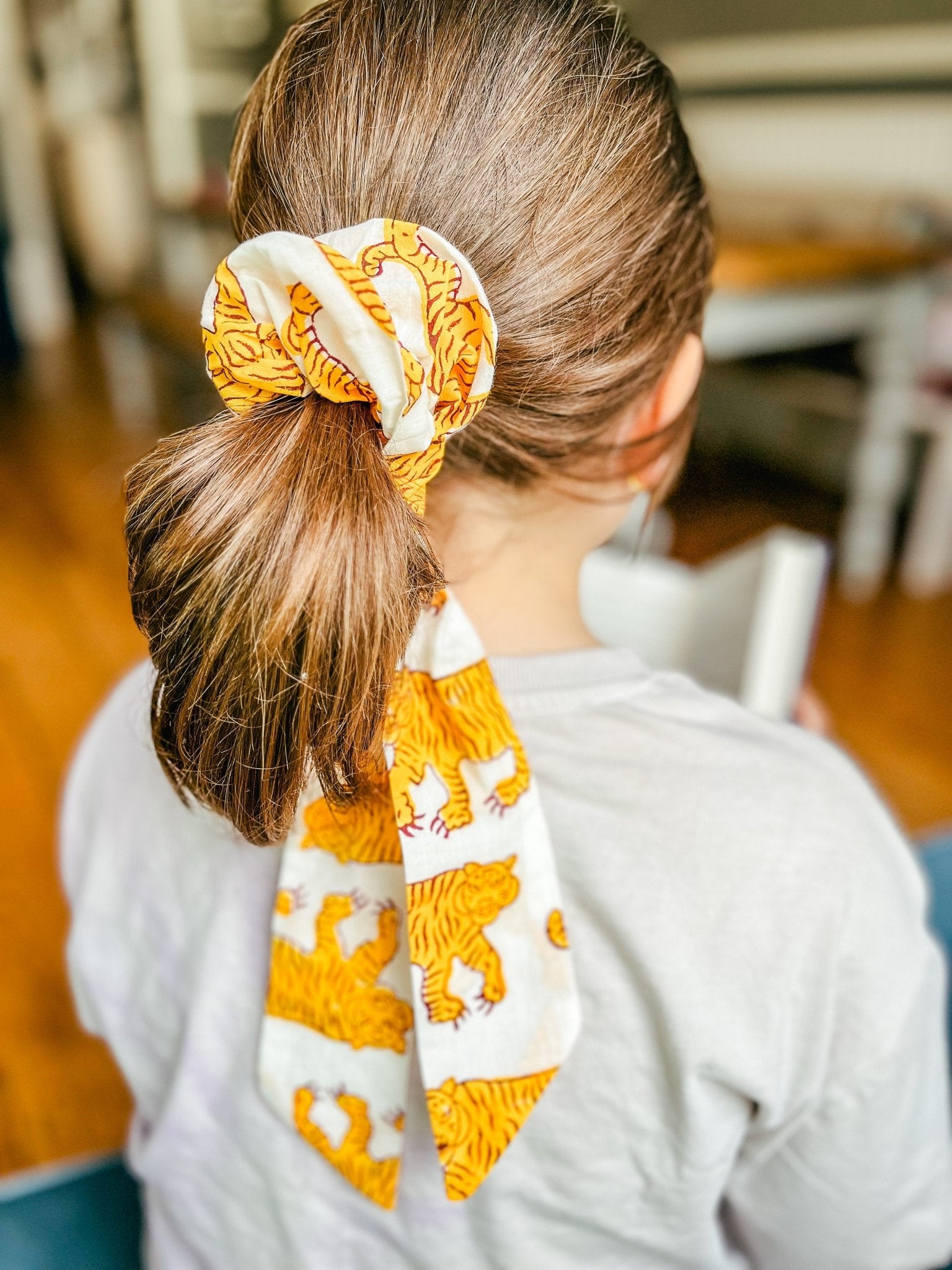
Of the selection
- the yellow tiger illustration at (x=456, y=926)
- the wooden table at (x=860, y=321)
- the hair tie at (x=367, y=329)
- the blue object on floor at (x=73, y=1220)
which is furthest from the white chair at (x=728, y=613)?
the wooden table at (x=860, y=321)

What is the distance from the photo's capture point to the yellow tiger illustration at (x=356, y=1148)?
19.9 inches

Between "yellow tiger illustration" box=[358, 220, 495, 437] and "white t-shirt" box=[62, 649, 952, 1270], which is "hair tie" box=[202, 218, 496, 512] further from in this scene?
"white t-shirt" box=[62, 649, 952, 1270]

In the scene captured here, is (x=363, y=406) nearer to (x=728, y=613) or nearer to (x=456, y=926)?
(x=456, y=926)

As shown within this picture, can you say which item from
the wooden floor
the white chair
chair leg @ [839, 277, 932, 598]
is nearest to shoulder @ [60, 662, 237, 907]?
the white chair

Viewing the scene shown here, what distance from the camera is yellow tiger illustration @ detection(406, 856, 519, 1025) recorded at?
45 centimetres

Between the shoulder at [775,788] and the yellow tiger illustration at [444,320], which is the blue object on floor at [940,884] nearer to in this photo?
the shoulder at [775,788]

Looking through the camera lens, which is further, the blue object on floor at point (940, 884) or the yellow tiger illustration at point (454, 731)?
the blue object on floor at point (940, 884)

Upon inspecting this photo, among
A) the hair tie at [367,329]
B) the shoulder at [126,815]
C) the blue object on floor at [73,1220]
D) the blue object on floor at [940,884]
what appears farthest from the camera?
the blue object on floor at [940,884]

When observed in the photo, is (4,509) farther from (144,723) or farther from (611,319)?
(611,319)

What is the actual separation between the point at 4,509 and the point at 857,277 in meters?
2.31

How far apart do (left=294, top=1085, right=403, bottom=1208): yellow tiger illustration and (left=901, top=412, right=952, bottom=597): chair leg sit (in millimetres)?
1958

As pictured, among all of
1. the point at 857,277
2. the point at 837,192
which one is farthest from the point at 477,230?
the point at 837,192

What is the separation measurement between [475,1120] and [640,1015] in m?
0.09

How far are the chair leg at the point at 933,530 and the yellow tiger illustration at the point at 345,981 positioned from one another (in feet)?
6.34
